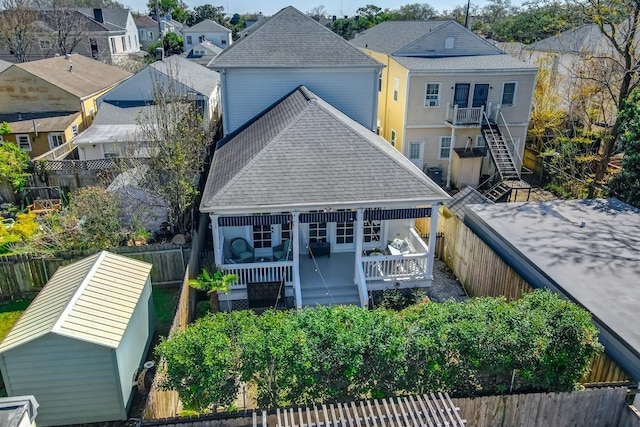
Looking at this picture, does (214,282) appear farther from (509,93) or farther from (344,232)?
(509,93)

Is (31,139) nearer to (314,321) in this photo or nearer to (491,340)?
(314,321)

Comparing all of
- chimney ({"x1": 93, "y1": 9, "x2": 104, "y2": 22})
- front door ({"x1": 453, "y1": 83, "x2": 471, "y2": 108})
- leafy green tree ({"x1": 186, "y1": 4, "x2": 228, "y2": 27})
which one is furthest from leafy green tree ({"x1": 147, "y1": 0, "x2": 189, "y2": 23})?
front door ({"x1": 453, "y1": 83, "x2": 471, "y2": 108})

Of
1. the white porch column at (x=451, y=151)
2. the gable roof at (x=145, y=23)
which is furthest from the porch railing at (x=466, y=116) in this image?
the gable roof at (x=145, y=23)

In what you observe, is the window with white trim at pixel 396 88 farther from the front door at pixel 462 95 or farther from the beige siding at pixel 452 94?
the front door at pixel 462 95

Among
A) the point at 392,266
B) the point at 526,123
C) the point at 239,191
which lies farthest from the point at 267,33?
the point at 526,123

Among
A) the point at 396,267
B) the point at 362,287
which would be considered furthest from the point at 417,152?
the point at 362,287
